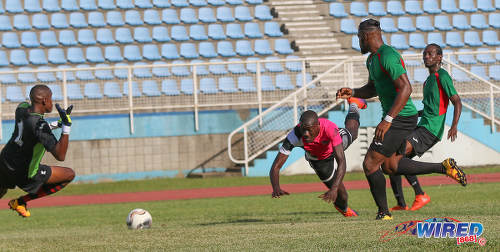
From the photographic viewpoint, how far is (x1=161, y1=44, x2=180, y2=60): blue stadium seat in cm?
2439

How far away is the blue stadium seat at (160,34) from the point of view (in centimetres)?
2496

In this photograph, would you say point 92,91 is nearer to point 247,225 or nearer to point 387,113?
point 247,225

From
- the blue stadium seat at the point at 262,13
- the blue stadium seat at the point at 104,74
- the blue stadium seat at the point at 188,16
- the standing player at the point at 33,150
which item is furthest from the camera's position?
the blue stadium seat at the point at 262,13

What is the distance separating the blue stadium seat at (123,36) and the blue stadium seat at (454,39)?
10.4 m

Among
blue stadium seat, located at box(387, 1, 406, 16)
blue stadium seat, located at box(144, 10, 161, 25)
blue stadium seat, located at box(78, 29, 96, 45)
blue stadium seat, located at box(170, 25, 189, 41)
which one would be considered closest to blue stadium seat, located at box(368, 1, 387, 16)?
blue stadium seat, located at box(387, 1, 406, 16)

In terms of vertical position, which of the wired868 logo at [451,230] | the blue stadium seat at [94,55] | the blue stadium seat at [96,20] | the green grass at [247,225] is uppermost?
the blue stadium seat at [96,20]

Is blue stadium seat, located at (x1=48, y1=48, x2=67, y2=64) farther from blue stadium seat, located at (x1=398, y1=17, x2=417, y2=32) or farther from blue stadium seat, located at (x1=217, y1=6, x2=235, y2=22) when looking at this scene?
blue stadium seat, located at (x1=398, y1=17, x2=417, y2=32)

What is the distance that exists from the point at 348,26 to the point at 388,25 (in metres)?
1.33

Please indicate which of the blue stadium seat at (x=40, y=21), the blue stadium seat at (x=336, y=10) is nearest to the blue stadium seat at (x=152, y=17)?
the blue stadium seat at (x=40, y=21)

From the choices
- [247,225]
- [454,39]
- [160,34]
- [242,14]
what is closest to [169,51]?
[160,34]

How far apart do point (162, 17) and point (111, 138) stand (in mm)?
5738

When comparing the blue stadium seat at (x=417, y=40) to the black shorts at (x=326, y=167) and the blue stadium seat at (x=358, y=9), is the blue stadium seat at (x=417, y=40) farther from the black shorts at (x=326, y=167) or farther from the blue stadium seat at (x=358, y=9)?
the black shorts at (x=326, y=167)

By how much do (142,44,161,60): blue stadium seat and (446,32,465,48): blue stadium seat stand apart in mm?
9545

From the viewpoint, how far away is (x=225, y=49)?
964 inches
